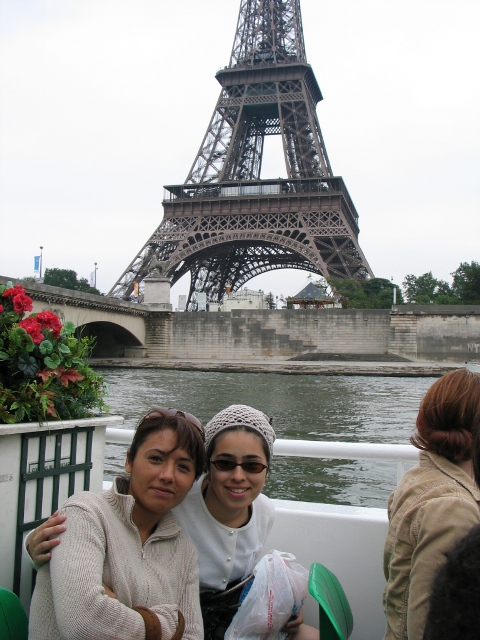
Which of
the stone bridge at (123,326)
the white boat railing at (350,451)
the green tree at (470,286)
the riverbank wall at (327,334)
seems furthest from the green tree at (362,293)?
the white boat railing at (350,451)

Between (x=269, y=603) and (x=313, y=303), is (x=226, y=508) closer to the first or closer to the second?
(x=269, y=603)

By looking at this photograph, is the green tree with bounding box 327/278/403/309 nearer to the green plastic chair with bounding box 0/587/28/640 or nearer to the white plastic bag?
the white plastic bag

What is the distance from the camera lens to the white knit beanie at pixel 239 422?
5.74ft

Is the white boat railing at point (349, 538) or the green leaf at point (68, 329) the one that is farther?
the white boat railing at point (349, 538)

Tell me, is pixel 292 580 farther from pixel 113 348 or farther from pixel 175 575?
pixel 113 348

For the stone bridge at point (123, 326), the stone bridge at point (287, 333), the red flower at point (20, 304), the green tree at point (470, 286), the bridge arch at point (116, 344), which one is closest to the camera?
the red flower at point (20, 304)

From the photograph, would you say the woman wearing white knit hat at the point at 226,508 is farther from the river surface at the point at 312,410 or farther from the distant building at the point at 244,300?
the distant building at the point at 244,300

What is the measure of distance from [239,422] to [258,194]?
34826 millimetres

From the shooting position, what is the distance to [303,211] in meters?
34.4

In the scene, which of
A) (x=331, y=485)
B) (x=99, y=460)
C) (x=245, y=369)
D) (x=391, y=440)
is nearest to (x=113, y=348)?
(x=245, y=369)

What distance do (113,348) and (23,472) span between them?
103 ft

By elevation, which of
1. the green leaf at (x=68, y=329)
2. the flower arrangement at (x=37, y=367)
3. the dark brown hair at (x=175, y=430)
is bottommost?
the dark brown hair at (x=175, y=430)

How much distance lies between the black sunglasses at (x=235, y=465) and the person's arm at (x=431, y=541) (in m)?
0.49

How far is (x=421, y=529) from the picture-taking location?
1.40 m
